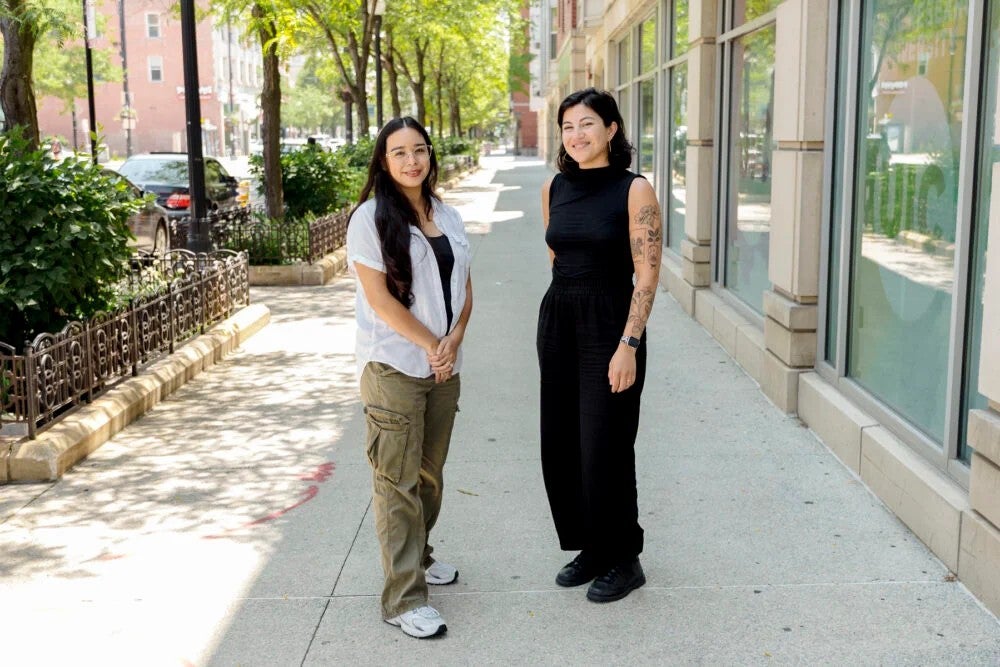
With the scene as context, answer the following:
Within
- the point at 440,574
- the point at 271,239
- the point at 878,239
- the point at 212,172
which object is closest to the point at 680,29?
the point at 271,239

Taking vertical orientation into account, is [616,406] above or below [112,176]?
below

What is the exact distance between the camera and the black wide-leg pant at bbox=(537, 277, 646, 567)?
13.5ft

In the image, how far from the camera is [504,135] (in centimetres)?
16950

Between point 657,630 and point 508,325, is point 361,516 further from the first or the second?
point 508,325

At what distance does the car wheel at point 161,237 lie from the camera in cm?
1666

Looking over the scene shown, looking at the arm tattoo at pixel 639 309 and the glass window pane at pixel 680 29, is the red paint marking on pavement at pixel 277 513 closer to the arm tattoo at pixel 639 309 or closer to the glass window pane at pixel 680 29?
the arm tattoo at pixel 639 309

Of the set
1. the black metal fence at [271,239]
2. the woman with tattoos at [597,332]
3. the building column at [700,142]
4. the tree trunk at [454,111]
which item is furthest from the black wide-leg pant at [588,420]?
the tree trunk at [454,111]

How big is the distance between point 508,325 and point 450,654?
22.9 feet

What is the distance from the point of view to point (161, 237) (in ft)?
56.0

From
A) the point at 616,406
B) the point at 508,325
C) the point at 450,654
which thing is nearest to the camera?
the point at 450,654

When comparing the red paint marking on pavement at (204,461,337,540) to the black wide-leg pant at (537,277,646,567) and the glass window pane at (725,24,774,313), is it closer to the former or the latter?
the black wide-leg pant at (537,277,646,567)

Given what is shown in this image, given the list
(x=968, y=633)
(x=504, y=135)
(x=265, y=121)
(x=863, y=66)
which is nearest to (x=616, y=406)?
(x=968, y=633)

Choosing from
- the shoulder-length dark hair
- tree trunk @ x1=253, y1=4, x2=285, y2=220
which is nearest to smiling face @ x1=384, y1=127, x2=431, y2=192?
the shoulder-length dark hair

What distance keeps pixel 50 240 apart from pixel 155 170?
1295cm
